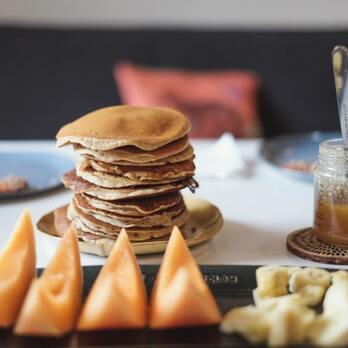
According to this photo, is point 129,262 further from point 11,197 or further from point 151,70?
point 151,70

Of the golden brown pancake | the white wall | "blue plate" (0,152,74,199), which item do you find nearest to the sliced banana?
the golden brown pancake

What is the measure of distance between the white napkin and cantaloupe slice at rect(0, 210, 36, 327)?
0.76 meters

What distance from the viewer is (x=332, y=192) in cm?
107

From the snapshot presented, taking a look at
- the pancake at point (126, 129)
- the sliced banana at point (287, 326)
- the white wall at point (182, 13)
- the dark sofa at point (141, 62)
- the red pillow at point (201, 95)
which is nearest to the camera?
the sliced banana at point (287, 326)

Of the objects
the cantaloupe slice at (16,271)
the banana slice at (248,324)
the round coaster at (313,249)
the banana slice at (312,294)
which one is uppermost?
the cantaloupe slice at (16,271)

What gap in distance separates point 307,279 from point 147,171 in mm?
289

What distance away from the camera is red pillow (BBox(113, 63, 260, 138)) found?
2541 millimetres

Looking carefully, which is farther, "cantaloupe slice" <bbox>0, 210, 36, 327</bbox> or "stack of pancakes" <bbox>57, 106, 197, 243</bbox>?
"stack of pancakes" <bbox>57, 106, 197, 243</bbox>

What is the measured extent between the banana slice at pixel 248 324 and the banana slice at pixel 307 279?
0.11 m

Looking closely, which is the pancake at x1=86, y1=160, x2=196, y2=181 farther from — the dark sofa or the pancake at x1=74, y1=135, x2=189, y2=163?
the dark sofa

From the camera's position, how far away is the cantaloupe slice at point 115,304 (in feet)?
2.57

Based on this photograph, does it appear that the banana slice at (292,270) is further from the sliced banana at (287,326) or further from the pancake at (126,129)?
the pancake at (126,129)

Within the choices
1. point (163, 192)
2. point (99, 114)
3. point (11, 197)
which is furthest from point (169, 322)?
point (11, 197)

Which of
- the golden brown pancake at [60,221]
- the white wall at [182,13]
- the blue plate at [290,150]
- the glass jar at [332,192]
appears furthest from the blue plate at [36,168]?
the white wall at [182,13]
